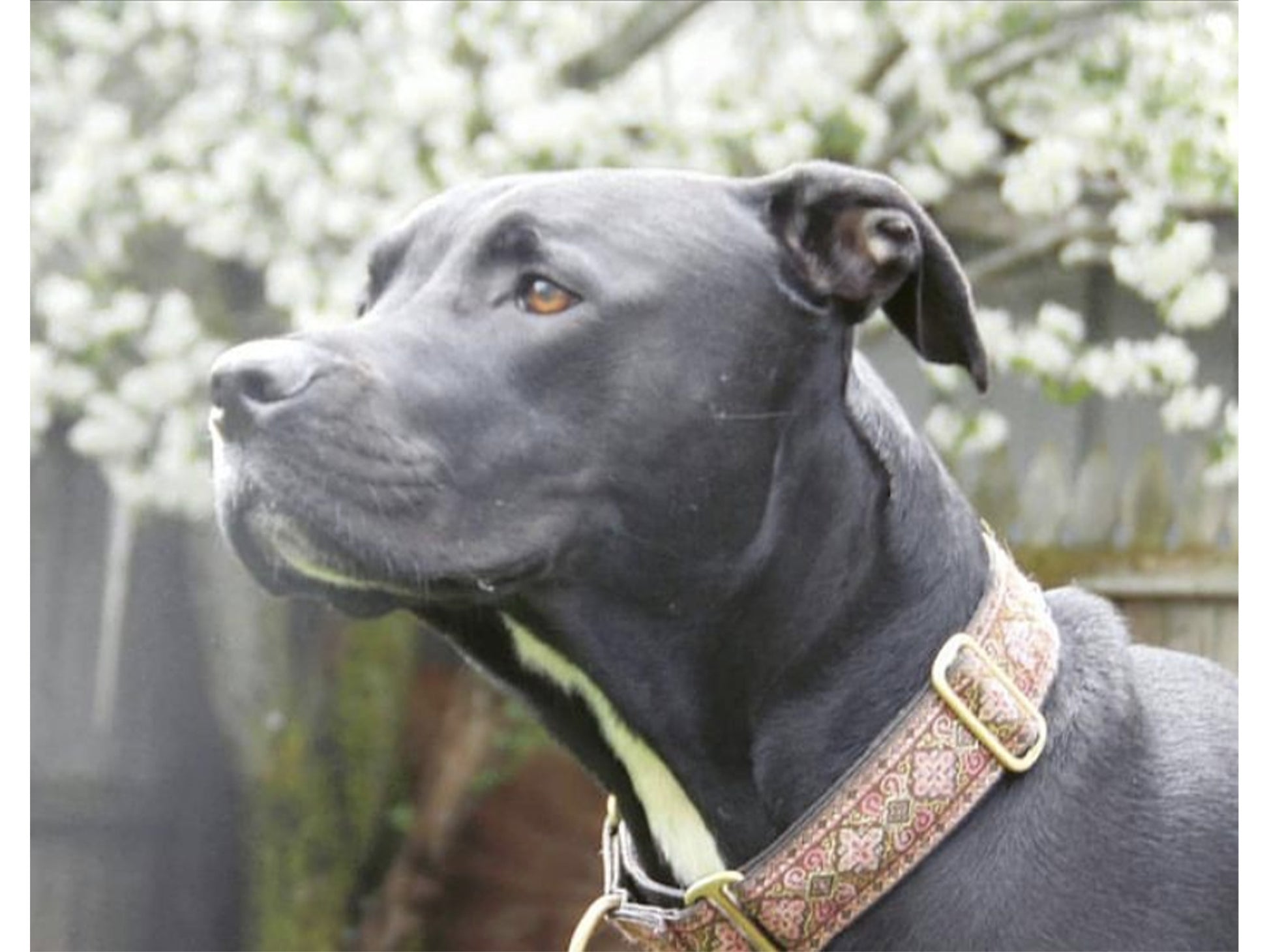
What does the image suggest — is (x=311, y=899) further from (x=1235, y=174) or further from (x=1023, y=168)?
(x=1235, y=174)

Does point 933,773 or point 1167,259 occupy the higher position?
point 933,773

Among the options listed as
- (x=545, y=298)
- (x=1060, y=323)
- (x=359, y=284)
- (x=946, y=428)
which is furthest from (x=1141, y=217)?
(x=545, y=298)

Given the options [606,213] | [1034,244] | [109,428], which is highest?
[606,213]

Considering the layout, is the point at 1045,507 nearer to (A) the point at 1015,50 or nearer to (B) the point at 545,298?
(A) the point at 1015,50

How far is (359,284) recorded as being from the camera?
5.12m

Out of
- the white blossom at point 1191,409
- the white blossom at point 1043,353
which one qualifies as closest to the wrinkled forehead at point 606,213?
the white blossom at point 1191,409

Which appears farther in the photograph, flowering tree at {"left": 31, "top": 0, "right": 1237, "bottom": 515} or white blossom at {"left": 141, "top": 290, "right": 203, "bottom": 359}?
white blossom at {"left": 141, "top": 290, "right": 203, "bottom": 359}

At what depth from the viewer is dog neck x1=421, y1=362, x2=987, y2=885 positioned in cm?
241

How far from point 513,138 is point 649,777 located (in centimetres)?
296

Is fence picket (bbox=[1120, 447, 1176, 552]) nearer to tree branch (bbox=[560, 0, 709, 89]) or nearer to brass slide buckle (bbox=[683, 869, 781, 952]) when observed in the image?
tree branch (bbox=[560, 0, 709, 89])

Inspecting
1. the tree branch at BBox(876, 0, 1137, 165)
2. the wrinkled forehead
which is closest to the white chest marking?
the wrinkled forehead

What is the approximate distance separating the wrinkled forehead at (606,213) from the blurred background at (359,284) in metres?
2.55

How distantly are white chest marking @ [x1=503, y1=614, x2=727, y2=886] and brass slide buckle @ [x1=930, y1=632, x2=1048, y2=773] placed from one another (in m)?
0.36

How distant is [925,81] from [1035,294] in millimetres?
759
